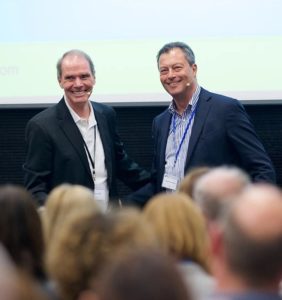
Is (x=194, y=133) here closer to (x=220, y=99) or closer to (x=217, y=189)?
(x=220, y=99)

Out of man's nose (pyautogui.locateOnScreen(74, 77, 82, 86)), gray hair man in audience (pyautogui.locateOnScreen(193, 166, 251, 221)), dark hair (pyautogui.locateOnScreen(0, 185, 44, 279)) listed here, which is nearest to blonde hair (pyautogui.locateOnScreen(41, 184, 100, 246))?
dark hair (pyautogui.locateOnScreen(0, 185, 44, 279))

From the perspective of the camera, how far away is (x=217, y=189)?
2240 mm

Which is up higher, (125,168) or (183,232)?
(183,232)

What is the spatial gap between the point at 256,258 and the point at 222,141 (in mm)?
2277

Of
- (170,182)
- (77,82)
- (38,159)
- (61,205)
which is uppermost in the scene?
(77,82)

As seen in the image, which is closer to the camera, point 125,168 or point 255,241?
point 255,241

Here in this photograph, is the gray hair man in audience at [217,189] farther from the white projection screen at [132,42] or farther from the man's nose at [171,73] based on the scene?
the white projection screen at [132,42]

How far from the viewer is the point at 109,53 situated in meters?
4.82

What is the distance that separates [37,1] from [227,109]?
1.72m

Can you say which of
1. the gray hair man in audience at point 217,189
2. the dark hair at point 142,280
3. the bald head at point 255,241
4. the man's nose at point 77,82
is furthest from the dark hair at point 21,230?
the man's nose at point 77,82

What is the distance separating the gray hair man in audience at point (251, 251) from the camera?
1508 millimetres

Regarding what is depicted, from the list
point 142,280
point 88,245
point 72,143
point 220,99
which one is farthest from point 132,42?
point 142,280

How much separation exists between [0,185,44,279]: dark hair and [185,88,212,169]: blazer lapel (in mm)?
1781

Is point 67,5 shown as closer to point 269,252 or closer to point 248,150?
point 248,150
